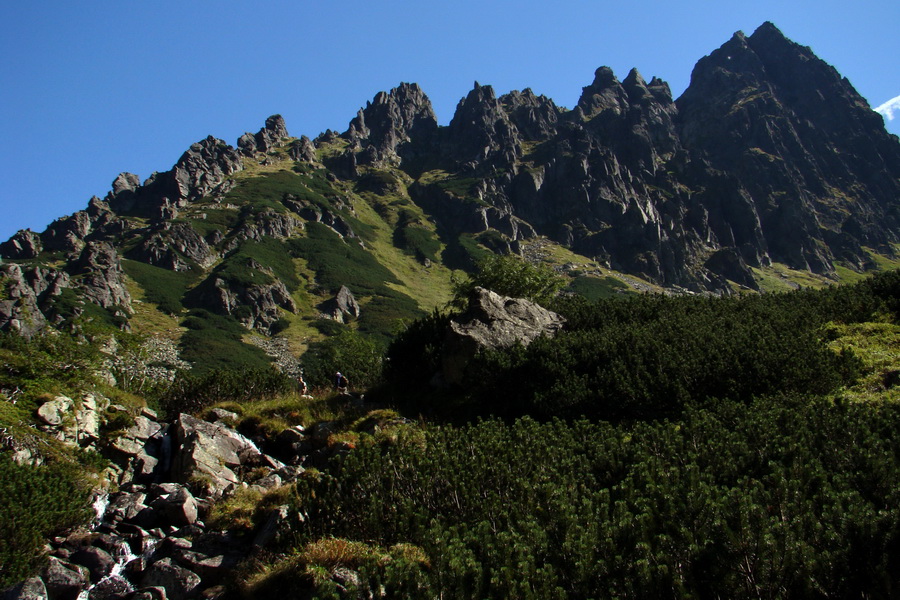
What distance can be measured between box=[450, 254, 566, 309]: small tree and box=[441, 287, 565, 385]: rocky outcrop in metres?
9.60

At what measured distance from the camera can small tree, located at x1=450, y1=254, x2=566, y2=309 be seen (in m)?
32.0

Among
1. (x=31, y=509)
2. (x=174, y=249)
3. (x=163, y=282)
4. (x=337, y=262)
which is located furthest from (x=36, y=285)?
(x=31, y=509)

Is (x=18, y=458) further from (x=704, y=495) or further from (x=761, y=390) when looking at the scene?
(x=761, y=390)

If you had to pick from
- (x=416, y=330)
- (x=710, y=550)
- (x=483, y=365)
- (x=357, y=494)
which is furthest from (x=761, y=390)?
(x=416, y=330)

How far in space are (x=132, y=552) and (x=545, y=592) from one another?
793 cm

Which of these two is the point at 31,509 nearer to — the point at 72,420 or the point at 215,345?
the point at 72,420

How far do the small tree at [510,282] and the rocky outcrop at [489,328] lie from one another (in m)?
9.60

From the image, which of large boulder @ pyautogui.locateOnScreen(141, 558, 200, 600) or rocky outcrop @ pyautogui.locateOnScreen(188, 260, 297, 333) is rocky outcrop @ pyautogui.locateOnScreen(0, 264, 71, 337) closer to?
rocky outcrop @ pyautogui.locateOnScreen(188, 260, 297, 333)

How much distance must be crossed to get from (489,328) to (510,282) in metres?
14.2

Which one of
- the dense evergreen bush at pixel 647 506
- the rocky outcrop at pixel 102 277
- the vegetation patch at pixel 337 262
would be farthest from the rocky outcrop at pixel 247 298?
the dense evergreen bush at pixel 647 506

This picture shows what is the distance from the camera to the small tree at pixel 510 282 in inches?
1261

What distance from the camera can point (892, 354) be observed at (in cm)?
1343

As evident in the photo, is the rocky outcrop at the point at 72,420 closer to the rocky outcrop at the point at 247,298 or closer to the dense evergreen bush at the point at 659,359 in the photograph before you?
the dense evergreen bush at the point at 659,359

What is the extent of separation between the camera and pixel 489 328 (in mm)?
18422
